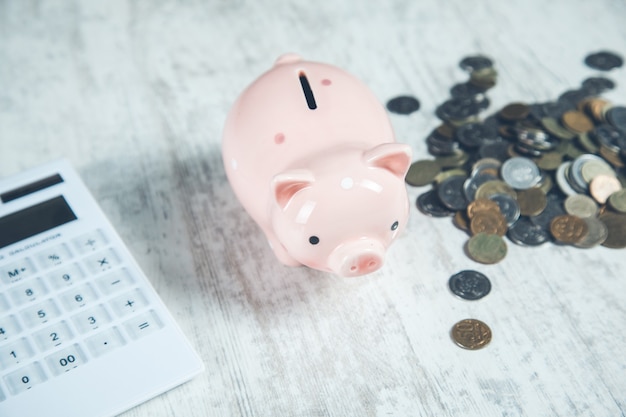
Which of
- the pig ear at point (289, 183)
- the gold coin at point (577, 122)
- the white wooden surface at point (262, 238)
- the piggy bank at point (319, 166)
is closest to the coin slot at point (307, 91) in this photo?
the piggy bank at point (319, 166)

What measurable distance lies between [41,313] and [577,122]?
2.50 feet

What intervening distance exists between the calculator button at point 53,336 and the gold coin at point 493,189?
0.54 m

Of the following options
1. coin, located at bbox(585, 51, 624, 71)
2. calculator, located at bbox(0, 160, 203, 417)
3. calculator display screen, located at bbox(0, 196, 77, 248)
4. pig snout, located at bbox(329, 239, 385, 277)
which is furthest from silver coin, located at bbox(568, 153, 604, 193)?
calculator display screen, located at bbox(0, 196, 77, 248)

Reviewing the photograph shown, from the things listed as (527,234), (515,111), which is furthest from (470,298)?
(515,111)

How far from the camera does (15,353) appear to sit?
0.78 meters

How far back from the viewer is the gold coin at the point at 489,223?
935mm

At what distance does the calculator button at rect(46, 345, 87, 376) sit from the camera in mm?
770

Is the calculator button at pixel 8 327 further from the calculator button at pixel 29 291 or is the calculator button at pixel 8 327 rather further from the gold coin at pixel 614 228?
the gold coin at pixel 614 228

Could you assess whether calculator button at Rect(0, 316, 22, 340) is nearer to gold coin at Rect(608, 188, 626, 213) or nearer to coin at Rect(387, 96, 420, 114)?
coin at Rect(387, 96, 420, 114)

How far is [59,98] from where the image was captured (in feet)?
3.91

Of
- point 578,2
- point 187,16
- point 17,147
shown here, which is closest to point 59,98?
point 17,147

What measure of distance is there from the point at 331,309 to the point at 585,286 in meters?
0.31

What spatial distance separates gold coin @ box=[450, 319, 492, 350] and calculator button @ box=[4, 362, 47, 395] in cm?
45

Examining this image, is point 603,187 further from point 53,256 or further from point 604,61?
point 53,256
